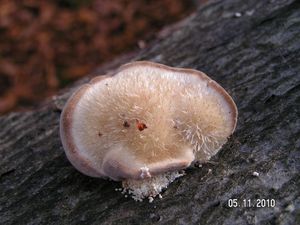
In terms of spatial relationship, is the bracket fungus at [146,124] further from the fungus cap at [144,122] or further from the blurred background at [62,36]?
the blurred background at [62,36]

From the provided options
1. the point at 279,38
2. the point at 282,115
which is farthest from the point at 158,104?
the point at 279,38

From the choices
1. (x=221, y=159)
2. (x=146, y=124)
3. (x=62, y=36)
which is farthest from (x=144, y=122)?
(x=62, y=36)

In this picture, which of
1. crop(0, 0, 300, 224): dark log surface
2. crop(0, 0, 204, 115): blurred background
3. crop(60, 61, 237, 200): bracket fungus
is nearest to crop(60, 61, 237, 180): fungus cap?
crop(60, 61, 237, 200): bracket fungus

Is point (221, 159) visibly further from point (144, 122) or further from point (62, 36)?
point (62, 36)

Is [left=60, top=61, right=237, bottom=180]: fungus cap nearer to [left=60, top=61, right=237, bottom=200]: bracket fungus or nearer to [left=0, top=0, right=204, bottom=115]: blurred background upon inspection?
[left=60, top=61, right=237, bottom=200]: bracket fungus

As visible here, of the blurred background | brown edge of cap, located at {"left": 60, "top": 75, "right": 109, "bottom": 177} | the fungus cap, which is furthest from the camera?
the blurred background

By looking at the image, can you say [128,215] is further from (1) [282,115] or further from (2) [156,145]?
(1) [282,115]
